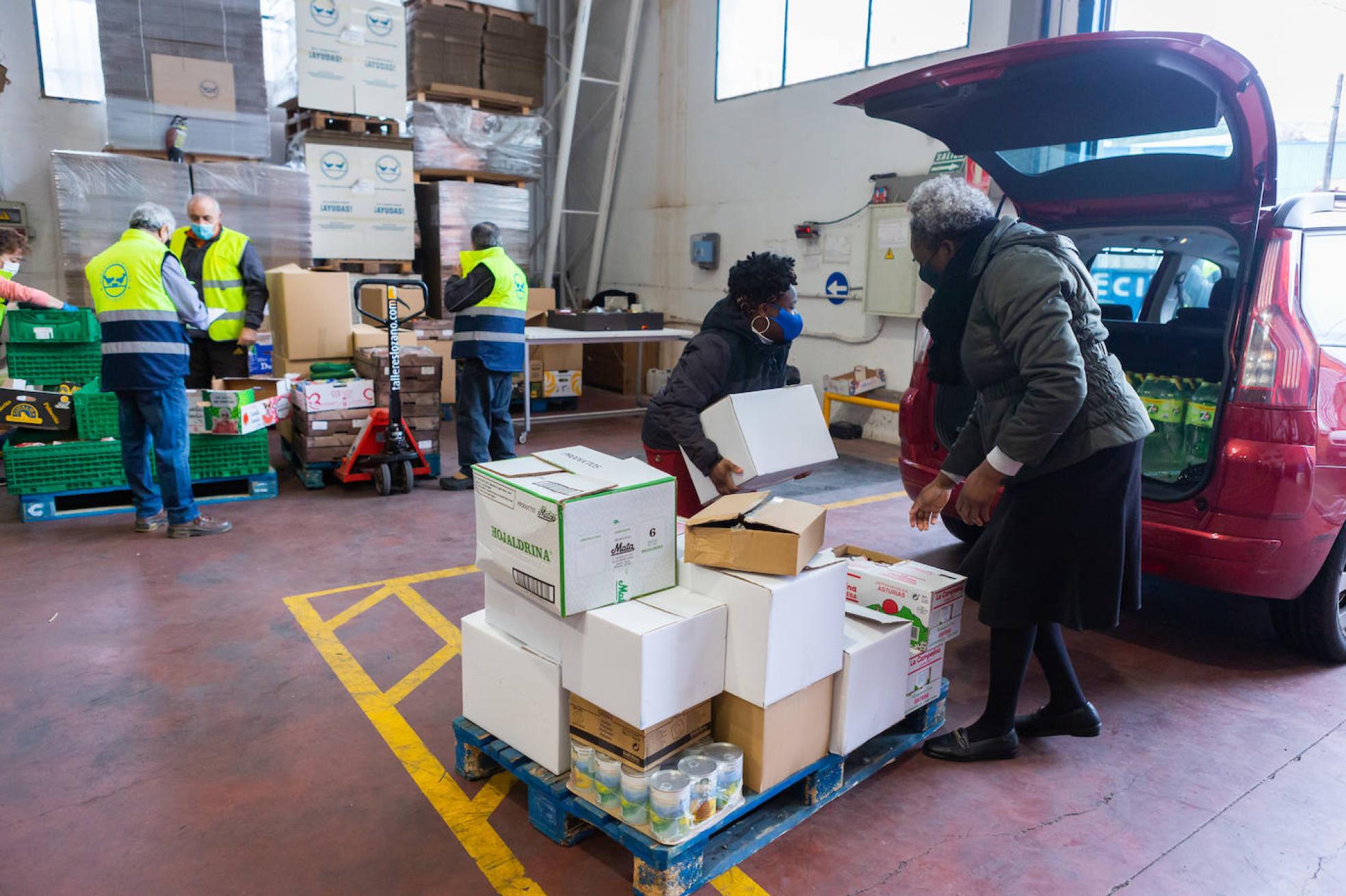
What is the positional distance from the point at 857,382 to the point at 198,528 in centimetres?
552

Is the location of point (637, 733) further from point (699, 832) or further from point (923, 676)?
point (923, 676)

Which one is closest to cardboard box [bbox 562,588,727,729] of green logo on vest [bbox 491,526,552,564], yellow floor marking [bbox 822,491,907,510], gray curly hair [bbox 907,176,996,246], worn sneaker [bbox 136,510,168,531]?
green logo on vest [bbox 491,526,552,564]

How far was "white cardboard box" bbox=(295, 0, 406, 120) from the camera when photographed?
27.3ft

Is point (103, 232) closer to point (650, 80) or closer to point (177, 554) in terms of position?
point (177, 554)

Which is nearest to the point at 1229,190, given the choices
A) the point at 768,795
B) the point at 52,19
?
the point at 768,795

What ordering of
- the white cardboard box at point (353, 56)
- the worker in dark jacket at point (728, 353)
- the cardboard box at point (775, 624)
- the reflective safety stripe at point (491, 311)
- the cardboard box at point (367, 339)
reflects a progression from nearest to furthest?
the cardboard box at point (775, 624) < the worker in dark jacket at point (728, 353) < the reflective safety stripe at point (491, 311) < the cardboard box at point (367, 339) < the white cardboard box at point (353, 56)

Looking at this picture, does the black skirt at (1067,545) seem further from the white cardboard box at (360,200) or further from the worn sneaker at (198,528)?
the white cardboard box at (360,200)

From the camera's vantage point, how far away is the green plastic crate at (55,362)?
17.4 feet

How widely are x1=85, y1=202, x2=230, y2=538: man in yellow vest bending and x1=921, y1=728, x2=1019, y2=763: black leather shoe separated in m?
4.14

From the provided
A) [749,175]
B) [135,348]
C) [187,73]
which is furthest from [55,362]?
[749,175]

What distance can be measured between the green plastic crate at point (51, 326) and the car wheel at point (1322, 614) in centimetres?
617

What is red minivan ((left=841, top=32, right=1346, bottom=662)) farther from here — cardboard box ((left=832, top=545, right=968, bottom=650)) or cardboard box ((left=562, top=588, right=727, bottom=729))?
cardboard box ((left=562, top=588, right=727, bottom=729))

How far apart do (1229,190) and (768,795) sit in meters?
2.72

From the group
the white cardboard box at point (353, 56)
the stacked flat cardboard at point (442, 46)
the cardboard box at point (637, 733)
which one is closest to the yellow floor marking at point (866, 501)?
the cardboard box at point (637, 733)
